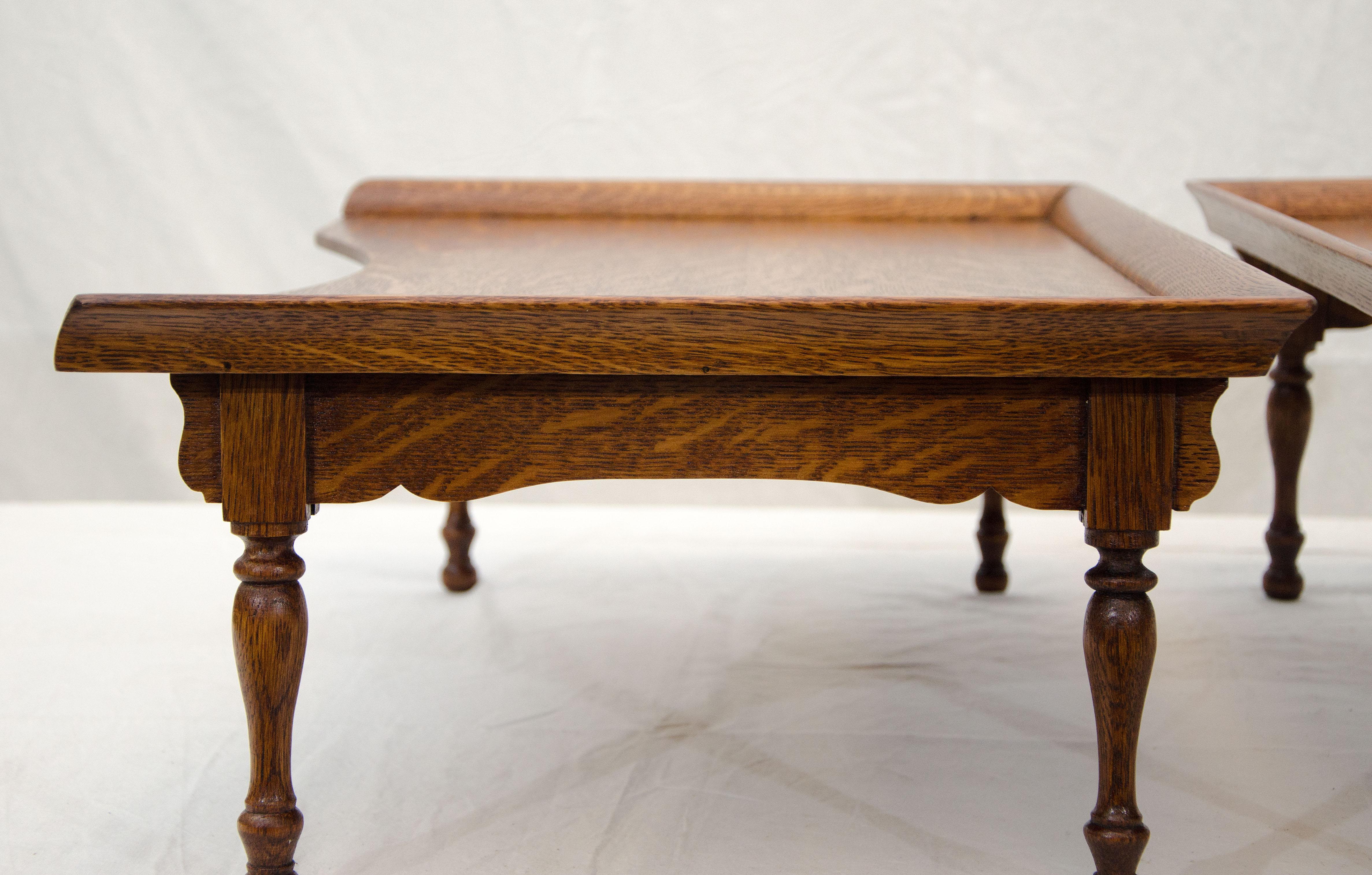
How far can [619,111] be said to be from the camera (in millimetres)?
2736

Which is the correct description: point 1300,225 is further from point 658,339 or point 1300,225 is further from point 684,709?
point 684,709

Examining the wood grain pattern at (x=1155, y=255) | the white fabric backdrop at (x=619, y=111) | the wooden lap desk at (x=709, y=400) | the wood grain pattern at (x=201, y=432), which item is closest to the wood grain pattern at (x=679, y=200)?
the wood grain pattern at (x=1155, y=255)

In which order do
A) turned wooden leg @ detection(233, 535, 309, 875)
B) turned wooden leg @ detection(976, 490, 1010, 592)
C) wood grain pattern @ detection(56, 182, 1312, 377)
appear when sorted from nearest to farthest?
wood grain pattern @ detection(56, 182, 1312, 377) < turned wooden leg @ detection(233, 535, 309, 875) < turned wooden leg @ detection(976, 490, 1010, 592)

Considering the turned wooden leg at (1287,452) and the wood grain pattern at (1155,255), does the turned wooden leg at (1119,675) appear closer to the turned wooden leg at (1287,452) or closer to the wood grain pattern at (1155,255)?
the wood grain pattern at (1155,255)

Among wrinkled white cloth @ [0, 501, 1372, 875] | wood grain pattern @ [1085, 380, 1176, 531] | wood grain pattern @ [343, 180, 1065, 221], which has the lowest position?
wrinkled white cloth @ [0, 501, 1372, 875]

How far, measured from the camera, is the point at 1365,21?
8.48ft

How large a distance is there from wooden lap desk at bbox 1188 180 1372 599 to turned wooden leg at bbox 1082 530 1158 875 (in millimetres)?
308

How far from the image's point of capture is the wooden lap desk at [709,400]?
37.7 inches

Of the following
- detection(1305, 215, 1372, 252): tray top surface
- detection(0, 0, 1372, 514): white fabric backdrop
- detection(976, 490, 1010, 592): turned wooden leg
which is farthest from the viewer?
detection(0, 0, 1372, 514): white fabric backdrop

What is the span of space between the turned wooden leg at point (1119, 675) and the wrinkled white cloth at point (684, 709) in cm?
16

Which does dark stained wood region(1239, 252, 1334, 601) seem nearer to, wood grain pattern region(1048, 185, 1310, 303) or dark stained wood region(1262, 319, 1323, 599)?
dark stained wood region(1262, 319, 1323, 599)

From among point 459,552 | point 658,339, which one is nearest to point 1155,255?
point 658,339

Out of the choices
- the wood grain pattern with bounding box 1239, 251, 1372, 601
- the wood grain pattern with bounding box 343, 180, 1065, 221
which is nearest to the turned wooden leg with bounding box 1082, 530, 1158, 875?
the wood grain pattern with bounding box 343, 180, 1065, 221

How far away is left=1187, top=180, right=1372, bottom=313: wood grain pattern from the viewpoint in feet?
3.69
